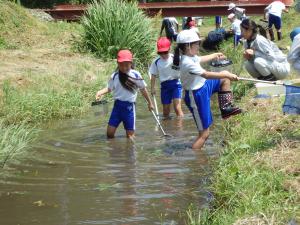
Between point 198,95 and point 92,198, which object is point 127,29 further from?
point 92,198

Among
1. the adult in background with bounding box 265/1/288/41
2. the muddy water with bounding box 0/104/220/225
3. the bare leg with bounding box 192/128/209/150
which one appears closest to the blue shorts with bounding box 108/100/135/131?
the muddy water with bounding box 0/104/220/225

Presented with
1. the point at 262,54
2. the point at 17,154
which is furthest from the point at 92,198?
the point at 262,54

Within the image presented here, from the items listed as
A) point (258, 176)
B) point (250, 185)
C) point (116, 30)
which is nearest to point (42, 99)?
point (116, 30)

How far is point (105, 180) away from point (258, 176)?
2.15 meters

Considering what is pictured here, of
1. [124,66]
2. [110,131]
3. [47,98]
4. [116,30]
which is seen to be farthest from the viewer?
[116,30]

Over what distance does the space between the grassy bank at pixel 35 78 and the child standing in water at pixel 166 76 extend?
1.74 m

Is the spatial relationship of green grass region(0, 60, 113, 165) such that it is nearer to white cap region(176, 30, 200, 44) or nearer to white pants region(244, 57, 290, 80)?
white cap region(176, 30, 200, 44)

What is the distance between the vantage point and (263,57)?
36.4ft

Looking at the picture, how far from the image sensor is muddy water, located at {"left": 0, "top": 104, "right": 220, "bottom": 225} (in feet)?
19.7

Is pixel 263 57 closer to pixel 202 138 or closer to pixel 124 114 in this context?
pixel 124 114

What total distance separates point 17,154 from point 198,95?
2502 mm

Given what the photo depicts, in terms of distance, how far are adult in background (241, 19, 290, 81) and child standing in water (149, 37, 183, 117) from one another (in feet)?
4.48

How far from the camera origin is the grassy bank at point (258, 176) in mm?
4945

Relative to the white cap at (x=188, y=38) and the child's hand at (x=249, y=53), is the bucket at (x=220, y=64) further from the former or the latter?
the child's hand at (x=249, y=53)
